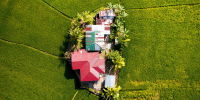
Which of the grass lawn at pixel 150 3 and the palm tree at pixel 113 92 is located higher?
the grass lawn at pixel 150 3

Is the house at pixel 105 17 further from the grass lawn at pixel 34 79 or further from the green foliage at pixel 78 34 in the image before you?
the grass lawn at pixel 34 79

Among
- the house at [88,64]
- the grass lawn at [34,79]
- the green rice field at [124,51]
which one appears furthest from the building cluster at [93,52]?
the grass lawn at [34,79]

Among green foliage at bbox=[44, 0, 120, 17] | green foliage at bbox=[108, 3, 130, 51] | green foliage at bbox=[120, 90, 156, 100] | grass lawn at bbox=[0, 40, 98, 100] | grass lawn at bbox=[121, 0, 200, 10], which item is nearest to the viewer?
green foliage at bbox=[108, 3, 130, 51]

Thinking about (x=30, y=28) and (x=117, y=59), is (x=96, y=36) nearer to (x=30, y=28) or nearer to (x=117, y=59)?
(x=117, y=59)

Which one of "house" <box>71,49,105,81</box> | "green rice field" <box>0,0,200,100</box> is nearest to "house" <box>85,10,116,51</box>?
"house" <box>71,49,105,81</box>

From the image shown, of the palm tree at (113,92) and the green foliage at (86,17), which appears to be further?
the green foliage at (86,17)

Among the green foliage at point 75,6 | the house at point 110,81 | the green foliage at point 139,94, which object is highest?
the green foliage at point 75,6

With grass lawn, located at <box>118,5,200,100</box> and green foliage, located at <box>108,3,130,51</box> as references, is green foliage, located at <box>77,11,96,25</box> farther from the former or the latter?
grass lawn, located at <box>118,5,200,100</box>
